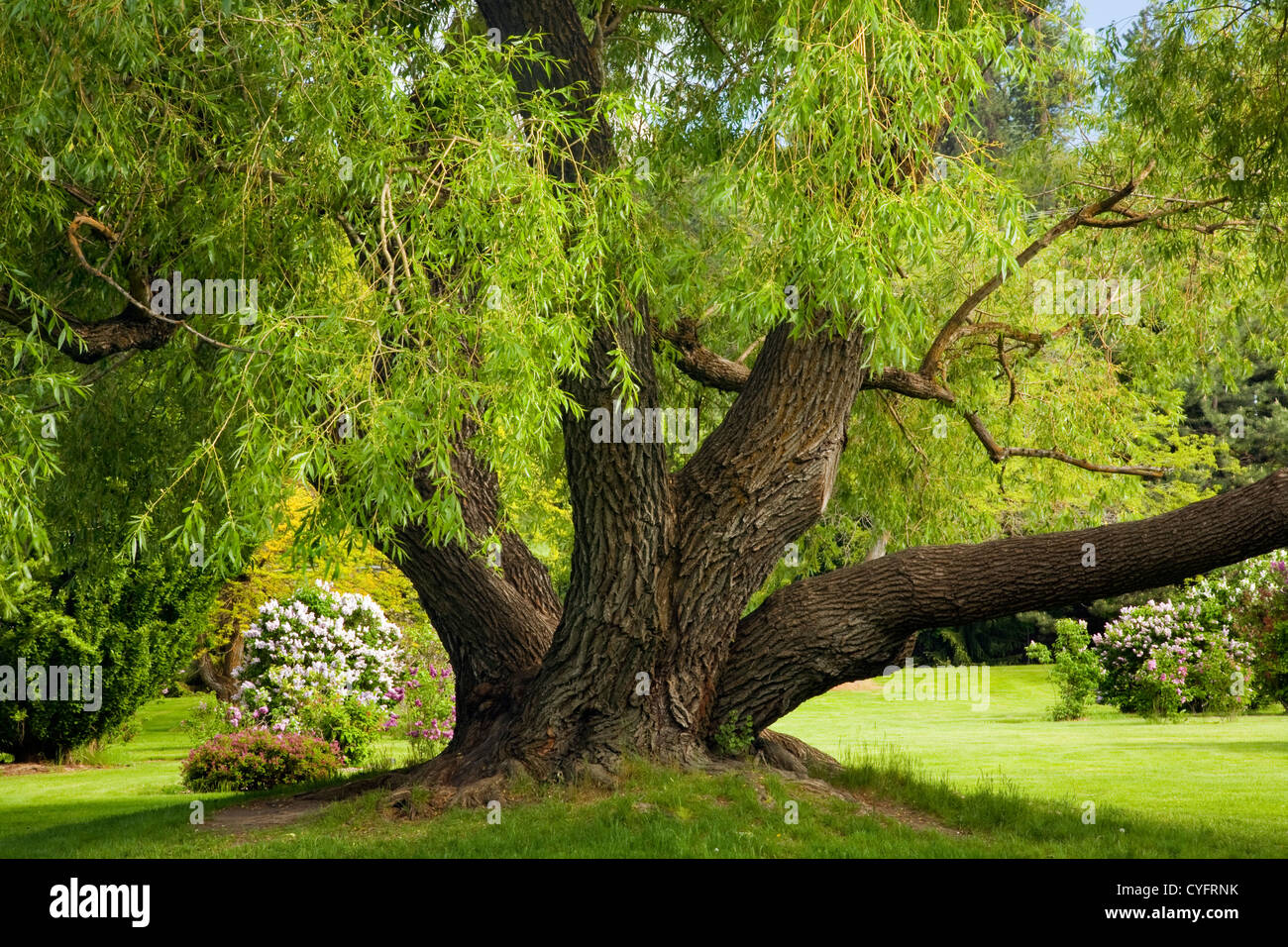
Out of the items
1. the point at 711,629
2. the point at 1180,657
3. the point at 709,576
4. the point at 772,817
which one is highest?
the point at 709,576

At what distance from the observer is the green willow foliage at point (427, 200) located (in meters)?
5.35

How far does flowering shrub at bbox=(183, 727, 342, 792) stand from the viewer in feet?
36.8

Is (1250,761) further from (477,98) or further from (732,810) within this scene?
(477,98)

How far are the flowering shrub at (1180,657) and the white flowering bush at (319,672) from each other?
1043cm

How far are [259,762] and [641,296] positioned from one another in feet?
20.9

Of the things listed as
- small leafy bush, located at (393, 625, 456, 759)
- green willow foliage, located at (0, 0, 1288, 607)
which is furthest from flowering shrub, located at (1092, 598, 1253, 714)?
small leafy bush, located at (393, 625, 456, 759)

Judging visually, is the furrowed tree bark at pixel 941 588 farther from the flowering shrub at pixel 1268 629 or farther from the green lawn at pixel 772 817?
the flowering shrub at pixel 1268 629

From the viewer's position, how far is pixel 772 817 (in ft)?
24.7

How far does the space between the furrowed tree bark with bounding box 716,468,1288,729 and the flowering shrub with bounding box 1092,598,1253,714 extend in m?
8.75

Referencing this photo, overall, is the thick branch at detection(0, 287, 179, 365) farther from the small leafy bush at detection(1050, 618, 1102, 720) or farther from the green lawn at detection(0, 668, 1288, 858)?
the small leafy bush at detection(1050, 618, 1102, 720)

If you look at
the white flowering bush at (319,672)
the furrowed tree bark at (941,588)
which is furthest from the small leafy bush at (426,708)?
the furrowed tree bark at (941,588)

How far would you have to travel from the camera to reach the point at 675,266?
7.59m

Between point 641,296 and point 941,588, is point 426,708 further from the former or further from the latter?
point 941,588

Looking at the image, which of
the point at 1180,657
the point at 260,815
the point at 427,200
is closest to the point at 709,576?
the point at 427,200
